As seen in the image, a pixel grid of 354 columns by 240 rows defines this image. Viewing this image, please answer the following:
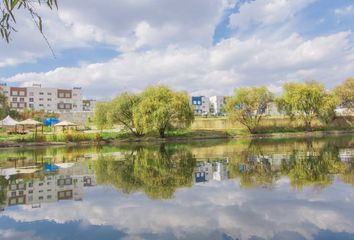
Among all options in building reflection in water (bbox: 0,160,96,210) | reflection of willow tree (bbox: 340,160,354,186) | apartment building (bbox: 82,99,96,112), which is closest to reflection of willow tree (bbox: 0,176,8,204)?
building reflection in water (bbox: 0,160,96,210)

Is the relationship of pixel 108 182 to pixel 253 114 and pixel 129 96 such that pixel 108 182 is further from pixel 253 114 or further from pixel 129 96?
pixel 253 114

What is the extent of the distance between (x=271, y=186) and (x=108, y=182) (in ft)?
17.4

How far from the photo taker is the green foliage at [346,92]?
54594mm

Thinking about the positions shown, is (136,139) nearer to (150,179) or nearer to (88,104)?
(150,179)

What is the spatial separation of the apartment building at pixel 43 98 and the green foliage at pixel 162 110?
202ft

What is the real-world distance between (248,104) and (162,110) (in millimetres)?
16622

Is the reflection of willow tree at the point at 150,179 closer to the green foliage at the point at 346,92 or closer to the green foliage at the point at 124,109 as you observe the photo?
the green foliage at the point at 124,109

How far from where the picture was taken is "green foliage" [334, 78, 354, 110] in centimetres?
5459

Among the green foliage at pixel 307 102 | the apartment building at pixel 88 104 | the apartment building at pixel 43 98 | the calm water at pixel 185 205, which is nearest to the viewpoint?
the calm water at pixel 185 205

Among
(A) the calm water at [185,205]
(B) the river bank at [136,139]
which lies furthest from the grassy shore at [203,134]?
(A) the calm water at [185,205]

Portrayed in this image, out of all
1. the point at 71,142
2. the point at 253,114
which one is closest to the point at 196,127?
the point at 253,114

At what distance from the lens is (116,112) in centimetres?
4066

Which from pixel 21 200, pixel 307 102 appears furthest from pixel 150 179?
pixel 307 102

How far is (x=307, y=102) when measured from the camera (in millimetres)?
49219
